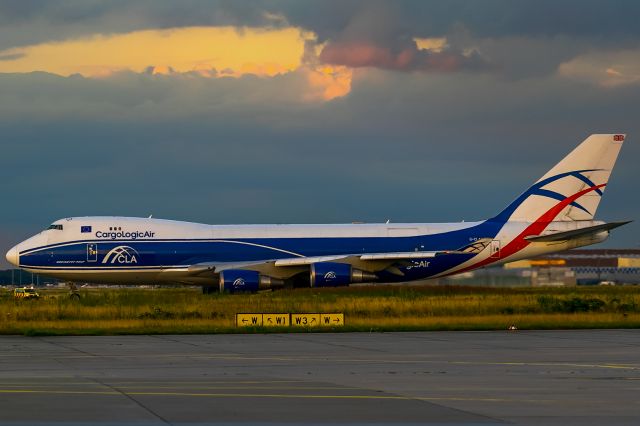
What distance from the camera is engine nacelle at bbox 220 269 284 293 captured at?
5503cm

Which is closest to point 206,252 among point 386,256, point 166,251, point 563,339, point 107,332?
point 166,251

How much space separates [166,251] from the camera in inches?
2275

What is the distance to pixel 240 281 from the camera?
55.2 m

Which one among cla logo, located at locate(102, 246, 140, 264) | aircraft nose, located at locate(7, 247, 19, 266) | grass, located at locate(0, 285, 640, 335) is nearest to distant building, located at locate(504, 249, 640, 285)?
grass, located at locate(0, 285, 640, 335)

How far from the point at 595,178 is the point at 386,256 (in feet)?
43.0

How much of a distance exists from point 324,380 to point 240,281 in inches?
1436

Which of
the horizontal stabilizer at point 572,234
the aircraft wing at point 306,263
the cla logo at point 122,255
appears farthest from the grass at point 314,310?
the horizontal stabilizer at point 572,234

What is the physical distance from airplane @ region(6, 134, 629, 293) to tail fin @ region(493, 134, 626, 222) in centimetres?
5

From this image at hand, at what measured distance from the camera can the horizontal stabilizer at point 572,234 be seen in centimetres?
5768

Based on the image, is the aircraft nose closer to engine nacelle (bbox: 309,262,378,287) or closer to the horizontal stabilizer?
engine nacelle (bbox: 309,262,378,287)

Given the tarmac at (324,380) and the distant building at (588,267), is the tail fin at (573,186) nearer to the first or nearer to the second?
the distant building at (588,267)

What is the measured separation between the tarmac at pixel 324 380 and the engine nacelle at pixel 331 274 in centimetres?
2527

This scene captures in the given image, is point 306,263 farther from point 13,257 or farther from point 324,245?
point 13,257

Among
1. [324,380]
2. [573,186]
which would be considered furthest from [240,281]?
[324,380]
